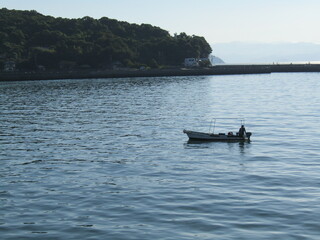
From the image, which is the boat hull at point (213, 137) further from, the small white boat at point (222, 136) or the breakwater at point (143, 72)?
→ the breakwater at point (143, 72)

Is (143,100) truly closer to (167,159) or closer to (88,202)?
(167,159)

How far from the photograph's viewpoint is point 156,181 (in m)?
27.1

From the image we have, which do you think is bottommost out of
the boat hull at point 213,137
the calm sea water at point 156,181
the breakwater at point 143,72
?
the calm sea water at point 156,181

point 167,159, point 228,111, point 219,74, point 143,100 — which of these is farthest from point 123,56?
point 167,159

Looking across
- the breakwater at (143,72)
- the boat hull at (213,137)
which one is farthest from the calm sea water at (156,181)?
the breakwater at (143,72)

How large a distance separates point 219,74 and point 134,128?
143134 mm


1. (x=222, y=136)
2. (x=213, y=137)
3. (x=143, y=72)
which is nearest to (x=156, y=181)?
(x=213, y=137)

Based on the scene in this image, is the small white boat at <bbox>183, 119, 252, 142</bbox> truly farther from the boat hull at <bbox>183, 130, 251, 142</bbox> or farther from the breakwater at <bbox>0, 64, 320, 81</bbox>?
the breakwater at <bbox>0, 64, 320, 81</bbox>

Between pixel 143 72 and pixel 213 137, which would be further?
pixel 143 72

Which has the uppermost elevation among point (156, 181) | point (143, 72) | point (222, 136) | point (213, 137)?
point (143, 72)

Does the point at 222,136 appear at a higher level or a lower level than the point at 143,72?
lower

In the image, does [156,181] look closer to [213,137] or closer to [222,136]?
[213,137]

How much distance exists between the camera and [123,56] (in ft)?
638

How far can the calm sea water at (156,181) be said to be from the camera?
20.0m
